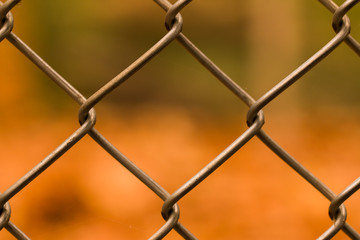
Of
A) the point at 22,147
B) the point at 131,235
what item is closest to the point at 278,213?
the point at 131,235

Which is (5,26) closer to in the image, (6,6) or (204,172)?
(6,6)

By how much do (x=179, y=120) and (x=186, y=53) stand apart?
91cm

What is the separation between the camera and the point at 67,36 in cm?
558

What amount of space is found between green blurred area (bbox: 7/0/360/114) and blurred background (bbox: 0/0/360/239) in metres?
0.01

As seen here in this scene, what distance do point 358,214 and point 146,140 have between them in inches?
77.8

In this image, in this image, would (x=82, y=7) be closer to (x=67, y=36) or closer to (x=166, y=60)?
(x=67, y=36)

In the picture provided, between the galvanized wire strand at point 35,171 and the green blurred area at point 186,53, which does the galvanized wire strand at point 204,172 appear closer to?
the galvanized wire strand at point 35,171

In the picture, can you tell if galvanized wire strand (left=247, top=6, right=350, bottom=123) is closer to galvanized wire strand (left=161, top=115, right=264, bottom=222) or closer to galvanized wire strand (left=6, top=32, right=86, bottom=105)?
galvanized wire strand (left=161, top=115, right=264, bottom=222)

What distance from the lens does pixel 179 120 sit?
4977 millimetres

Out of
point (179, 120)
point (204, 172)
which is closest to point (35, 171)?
point (204, 172)

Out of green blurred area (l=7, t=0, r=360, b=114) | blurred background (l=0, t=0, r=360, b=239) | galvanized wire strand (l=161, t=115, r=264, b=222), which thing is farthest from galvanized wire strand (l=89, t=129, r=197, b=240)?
green blurred area (l=7, t=0, r=360, b=114)

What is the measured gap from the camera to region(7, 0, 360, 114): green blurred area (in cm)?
521

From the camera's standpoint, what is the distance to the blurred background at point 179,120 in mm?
3062

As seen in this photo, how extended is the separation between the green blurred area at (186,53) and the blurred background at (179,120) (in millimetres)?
14
